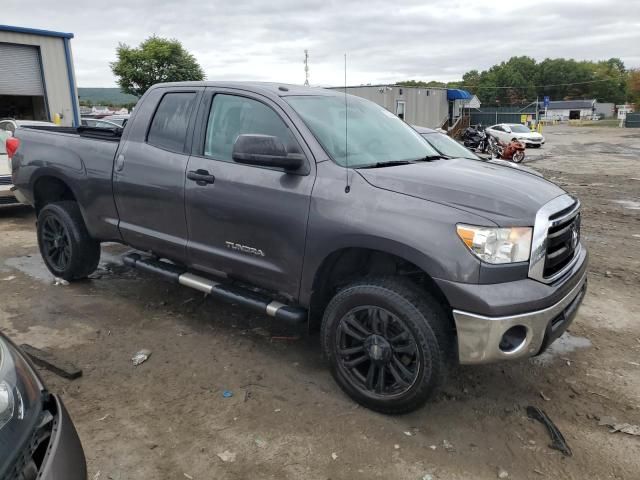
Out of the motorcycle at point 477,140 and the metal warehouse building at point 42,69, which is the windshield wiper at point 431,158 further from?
the motorcycle at point 477,140

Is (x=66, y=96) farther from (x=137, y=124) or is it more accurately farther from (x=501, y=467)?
(x=501, y=467)

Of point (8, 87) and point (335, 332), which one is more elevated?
point (8, 87)

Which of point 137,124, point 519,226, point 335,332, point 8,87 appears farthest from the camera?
point 8,87

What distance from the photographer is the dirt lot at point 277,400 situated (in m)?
2.72

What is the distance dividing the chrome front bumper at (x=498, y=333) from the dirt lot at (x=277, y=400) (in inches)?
21.8

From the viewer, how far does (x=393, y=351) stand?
2992 mm

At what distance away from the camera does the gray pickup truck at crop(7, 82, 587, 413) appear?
2719mm

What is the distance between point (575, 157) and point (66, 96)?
2034 cm

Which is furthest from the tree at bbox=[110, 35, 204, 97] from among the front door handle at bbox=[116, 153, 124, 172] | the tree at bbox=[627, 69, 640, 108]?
the tree at bbox=[627, 69, 640, 108]

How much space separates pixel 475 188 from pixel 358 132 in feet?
3.55

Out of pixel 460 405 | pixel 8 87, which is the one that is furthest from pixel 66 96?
pixel 460 405

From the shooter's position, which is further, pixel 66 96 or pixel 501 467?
pixel 66 96

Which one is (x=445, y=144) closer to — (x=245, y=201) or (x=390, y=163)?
(x=390, y=163)

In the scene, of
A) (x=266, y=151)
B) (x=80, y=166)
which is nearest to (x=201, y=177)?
(x=266, y=151)
